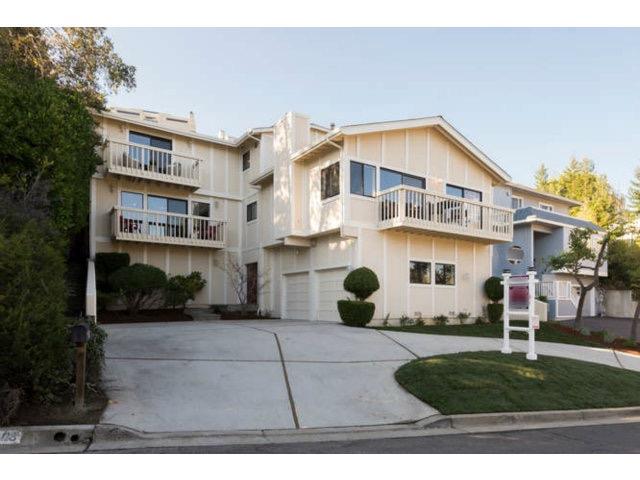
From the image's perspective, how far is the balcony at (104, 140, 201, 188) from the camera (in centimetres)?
1847

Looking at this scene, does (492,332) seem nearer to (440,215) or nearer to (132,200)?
(440,215)

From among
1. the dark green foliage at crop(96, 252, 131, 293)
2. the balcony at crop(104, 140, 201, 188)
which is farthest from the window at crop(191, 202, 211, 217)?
the dark green foliage at crop(96, 252, 131, 293)

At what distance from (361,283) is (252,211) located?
8.68 m

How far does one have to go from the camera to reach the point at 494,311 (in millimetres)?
18328

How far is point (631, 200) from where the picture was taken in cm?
3831

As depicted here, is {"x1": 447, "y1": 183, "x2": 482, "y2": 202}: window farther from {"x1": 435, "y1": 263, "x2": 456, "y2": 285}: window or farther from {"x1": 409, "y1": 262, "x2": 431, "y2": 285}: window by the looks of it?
{"x1": 409, "y1": 262, "x2": 431, "y2": 285}: window

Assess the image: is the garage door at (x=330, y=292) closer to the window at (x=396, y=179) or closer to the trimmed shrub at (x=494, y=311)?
the window at (x=396, y=179)

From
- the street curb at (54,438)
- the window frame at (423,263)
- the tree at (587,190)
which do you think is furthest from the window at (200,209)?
the tree at (587,190)

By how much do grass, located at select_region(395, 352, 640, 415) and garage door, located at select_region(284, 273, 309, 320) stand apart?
8641 mm

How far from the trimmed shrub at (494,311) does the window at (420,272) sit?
3137mm

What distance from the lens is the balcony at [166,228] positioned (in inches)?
715

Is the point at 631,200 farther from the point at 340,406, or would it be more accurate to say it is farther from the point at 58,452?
the point at 58,452

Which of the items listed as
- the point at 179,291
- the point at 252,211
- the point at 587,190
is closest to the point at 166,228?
the point at 179,291

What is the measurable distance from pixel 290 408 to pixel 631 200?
40.8 metres
